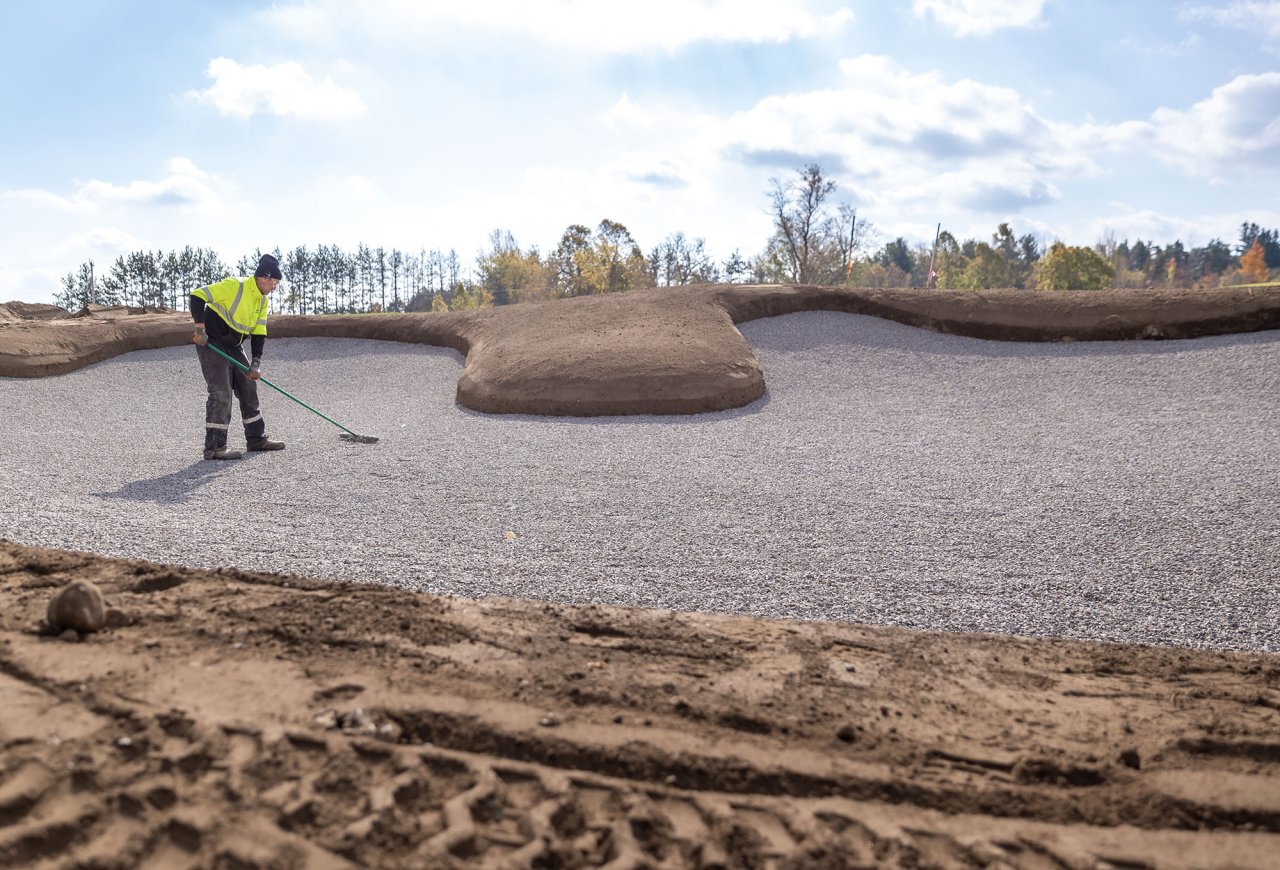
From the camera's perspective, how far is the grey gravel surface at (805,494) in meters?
4.68

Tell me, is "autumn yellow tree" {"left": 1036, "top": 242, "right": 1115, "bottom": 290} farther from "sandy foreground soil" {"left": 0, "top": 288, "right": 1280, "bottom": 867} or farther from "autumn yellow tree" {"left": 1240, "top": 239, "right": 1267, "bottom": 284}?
"sandy foreground soil" {"left": 0, "top": 288, "right": 1280, "bottom": 867}

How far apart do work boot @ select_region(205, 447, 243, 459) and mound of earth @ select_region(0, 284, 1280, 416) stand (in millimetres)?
3420

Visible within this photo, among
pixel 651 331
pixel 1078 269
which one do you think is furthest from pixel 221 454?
pixel 1078 269

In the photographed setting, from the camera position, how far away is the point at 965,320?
1325 centimetres

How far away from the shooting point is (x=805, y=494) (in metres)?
6.69

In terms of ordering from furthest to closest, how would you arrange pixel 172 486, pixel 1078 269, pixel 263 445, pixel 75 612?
pixel 1078 269 < pixel 263 445 < pixel 172 486 < pixel 75 612

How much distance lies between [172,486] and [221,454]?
123 cm

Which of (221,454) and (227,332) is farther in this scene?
(221,454)

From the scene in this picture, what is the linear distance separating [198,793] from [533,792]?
3.11ft

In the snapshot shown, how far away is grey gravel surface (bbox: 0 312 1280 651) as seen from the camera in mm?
4676

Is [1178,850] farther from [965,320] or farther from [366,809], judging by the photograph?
[965,320]

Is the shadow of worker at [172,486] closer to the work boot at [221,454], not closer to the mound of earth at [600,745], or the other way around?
the work boot at [221,454]

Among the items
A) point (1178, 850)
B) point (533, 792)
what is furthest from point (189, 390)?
point (1178, 850)

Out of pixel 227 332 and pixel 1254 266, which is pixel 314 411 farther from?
pixel 1254 266
